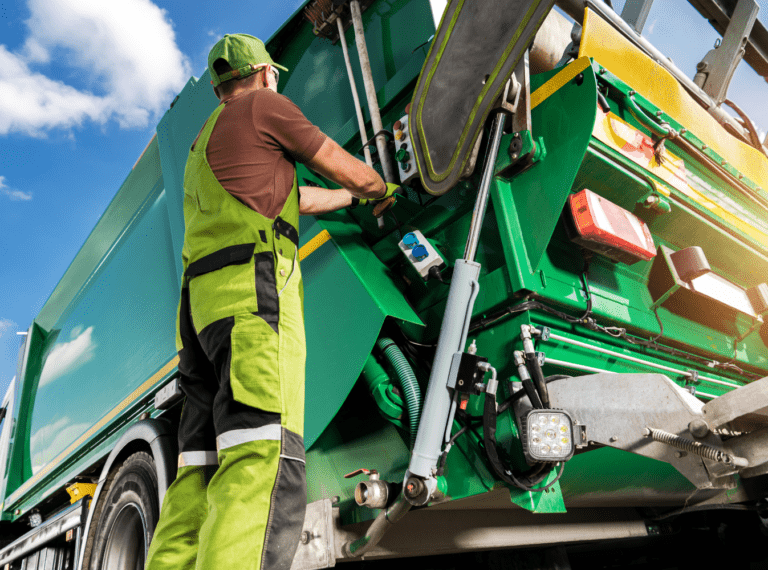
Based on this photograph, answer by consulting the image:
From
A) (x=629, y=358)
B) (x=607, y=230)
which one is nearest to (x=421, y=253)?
(x=607, y=230)

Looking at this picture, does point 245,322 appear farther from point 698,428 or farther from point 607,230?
point 607,230

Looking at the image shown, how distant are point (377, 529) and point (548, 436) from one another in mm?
522

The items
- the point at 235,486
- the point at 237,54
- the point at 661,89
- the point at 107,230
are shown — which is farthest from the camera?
the point at 107,230

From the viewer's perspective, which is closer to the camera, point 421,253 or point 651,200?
point 421,253

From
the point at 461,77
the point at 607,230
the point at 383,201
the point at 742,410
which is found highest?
the point at 461,77

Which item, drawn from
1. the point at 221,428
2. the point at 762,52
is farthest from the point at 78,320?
the point at 762,52

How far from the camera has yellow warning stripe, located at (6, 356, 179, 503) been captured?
8.71 ft

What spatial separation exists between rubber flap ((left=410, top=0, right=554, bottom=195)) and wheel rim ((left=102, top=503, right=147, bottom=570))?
1.91m

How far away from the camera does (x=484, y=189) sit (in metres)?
1.62

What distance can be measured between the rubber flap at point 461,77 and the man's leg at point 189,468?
0.82m

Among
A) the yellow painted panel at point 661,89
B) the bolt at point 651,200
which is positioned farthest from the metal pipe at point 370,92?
the bolt at point 651,200

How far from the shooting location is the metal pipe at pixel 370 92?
1892 mm

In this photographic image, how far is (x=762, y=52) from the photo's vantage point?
11.0ft

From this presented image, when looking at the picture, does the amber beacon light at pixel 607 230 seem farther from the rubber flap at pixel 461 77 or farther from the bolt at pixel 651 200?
the rubber flap at pixel 461 77
